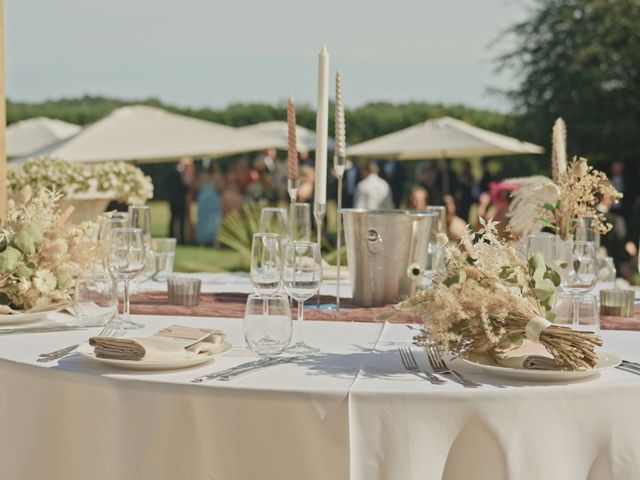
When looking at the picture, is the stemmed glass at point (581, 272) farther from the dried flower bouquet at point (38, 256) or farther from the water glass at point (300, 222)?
the dried flower bouquet at point (38, 256)

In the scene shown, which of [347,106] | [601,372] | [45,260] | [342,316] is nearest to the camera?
[601,372]

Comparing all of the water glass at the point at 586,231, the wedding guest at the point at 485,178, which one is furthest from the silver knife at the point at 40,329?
the wedding guest at the point at 485,178

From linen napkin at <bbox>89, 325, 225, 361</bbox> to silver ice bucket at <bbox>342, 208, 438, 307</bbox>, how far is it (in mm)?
1109

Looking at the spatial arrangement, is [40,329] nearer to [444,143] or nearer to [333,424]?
[333,424]

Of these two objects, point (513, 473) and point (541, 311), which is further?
point (541, 311)

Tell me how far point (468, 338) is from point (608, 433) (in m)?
0.41

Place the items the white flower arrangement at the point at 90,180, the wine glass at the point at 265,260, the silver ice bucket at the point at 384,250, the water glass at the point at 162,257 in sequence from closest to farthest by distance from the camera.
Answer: the wine glass at the point at 265,260 → the silver ice bucket at the point at 384,250 → the water glass at the point at 162,257 → the white flower arrangement at the point at 90,180

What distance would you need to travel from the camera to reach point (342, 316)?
369 cm

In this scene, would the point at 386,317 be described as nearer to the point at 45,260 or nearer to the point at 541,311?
the point at 541,311

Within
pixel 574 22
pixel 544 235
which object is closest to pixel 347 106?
pixel 574 22

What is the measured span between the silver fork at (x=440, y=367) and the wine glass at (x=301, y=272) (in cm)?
36

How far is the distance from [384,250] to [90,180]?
8.48 ft

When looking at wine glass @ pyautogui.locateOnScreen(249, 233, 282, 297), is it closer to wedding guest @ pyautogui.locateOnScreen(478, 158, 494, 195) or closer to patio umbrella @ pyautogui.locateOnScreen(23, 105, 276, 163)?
patio umbrella @ pyautogui.locateOnScreen(23, 105, 276, 163)

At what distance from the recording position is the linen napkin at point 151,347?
2.66 m
